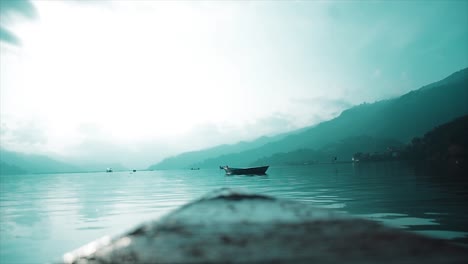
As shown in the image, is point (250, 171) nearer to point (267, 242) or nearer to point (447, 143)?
point (447, 143)

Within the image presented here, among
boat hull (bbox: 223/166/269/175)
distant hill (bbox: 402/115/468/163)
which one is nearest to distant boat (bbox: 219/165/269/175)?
boat hull (bbox: 223/166/269/175)

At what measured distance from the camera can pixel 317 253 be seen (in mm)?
3127

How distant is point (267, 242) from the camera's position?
3631mm

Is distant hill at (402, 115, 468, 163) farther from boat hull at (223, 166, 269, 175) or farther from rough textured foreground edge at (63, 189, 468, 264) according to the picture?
rough textured foreground edge at (63, 189, 468, 264)

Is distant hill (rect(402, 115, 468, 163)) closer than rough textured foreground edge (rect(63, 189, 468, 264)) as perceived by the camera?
No

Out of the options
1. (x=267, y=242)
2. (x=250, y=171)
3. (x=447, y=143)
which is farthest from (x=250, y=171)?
(x=267, y=242)

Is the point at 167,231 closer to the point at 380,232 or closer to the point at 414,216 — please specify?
the point at 380,232

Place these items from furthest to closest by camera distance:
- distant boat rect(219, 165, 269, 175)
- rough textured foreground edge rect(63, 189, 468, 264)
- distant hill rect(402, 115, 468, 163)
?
distant hill rect(402, 115, 468, 163) → distant boat rect(219, 165, 269, 175) → rough textured foreground edge rect(63, 189, 468, 264)

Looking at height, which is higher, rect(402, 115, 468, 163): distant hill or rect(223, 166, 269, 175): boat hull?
rect(402, 115, 468, 163): distant hill

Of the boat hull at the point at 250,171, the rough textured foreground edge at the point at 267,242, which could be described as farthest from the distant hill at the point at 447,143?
the rough textured foreground edge at the point at 267,242

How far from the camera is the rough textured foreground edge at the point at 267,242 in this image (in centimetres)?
300

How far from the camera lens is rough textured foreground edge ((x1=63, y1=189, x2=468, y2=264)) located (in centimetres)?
300

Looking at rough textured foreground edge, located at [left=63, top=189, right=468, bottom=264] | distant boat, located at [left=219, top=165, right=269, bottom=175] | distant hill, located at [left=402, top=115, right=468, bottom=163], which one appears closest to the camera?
rough textured foreground edge, located at [left=63, top=189, right=468, bottom=264]

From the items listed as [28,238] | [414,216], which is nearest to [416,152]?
[414,216]
